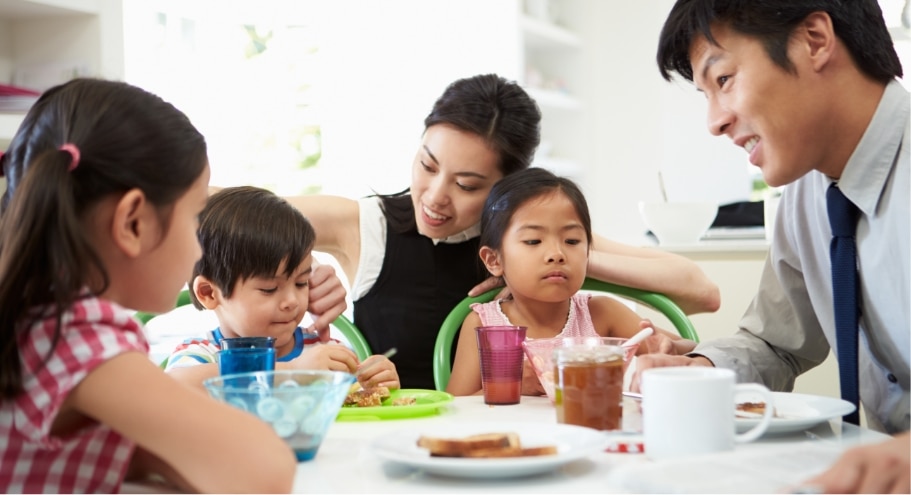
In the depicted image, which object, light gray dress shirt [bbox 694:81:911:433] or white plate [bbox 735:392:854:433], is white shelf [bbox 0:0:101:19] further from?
white plate [bbox 735:392:854:433]

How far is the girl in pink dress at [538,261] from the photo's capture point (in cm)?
196

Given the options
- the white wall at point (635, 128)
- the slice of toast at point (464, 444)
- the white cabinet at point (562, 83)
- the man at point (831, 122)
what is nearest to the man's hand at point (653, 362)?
the man at point (831, 122)

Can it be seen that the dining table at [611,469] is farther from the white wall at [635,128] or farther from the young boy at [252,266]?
the white wall at [635,128]

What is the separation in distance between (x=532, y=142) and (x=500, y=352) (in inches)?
35.2

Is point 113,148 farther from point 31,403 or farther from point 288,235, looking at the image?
point 288,235

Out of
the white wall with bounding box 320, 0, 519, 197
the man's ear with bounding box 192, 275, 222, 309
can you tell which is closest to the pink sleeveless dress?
the man's ear with bounding box 192, 275, 222, 309

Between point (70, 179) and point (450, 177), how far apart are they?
116cm

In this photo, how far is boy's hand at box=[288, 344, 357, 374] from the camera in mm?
1426

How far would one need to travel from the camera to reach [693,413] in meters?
0.96

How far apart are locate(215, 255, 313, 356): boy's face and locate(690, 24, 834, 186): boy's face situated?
0.81 metres

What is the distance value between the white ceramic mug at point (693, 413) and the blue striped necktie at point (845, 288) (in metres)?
0.43

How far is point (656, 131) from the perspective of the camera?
5312 millimetres

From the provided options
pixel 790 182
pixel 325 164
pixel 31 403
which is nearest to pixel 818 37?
pixel 790 182

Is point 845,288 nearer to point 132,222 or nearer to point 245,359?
point 245,359
